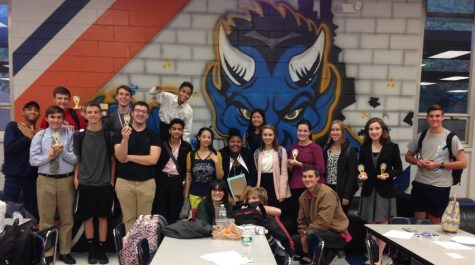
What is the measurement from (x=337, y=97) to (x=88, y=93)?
3.63 m

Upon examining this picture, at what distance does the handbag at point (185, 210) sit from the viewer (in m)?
3.92

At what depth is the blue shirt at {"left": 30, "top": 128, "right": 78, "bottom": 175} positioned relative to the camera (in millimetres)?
3881

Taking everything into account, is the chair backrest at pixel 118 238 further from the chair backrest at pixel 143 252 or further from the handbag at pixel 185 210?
the handbag at pixel 185 210

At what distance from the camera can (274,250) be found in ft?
10.1

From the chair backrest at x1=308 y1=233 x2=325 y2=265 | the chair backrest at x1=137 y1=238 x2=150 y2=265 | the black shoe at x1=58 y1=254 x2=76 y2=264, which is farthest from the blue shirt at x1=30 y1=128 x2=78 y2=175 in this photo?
the chair backrest at x1=308 y1=233 x2=325 y2=265

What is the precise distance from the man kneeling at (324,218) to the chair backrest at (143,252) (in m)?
1.59

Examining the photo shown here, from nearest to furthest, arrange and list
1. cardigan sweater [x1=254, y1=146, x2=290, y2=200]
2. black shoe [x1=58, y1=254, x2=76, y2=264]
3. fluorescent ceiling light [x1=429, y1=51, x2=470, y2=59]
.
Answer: black shoe [x1=58, y1=254, x2=76, y2=264], cardigan sweater [x1=254, y1=146, x2=290, y2=200], fluorescent ceiling light [x1=429, y1=51, x2=470, y2=59]

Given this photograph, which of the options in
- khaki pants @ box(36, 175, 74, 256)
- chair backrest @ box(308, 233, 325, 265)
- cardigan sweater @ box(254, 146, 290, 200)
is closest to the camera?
chair backrest @ box(308, 233, 325, 265)

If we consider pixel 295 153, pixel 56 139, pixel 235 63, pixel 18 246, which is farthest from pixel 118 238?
Result: pixel 235 63

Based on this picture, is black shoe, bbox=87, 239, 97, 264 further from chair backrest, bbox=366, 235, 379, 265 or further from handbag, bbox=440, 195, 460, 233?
handbag, bbox=440, 195, 460, 233

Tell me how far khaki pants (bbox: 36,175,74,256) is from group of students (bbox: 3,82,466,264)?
0.01 meters

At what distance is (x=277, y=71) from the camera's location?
534cm

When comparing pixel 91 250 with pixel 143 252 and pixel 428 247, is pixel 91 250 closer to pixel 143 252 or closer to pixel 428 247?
pixel 143 252

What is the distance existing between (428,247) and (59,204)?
365cm
